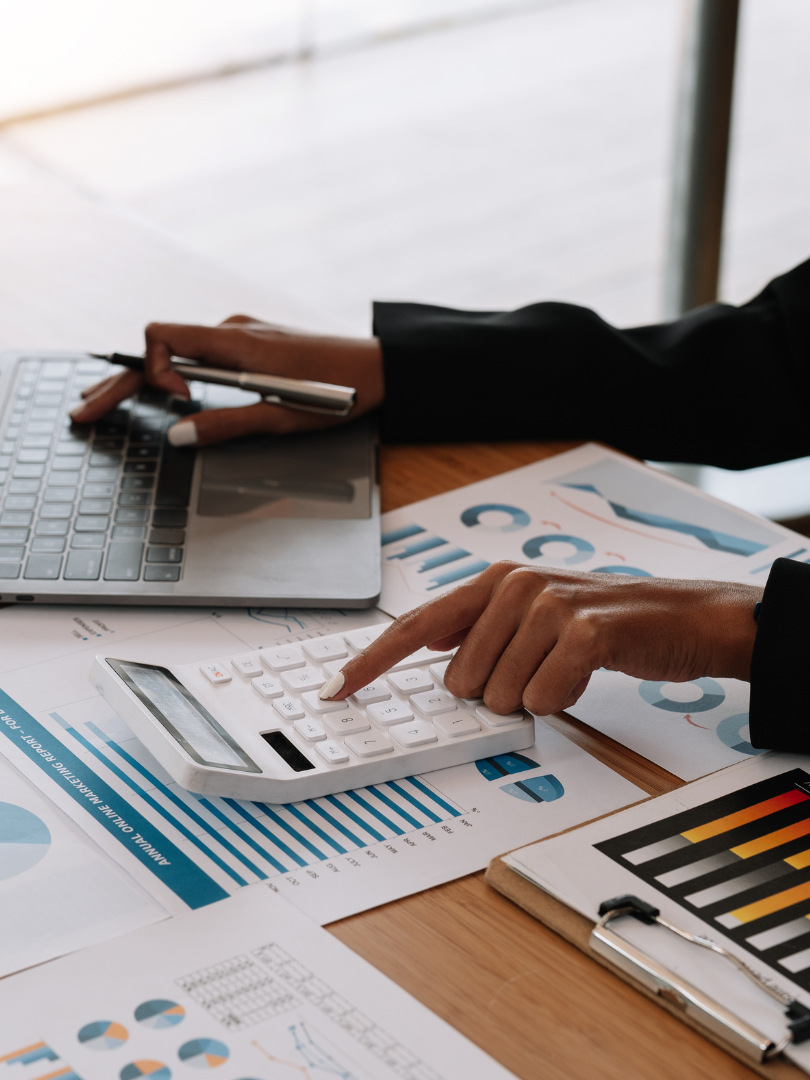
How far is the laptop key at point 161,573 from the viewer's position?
79cm

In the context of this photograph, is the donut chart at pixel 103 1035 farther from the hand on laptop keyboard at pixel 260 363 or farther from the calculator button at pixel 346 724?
the hand on laptop keyboard at pixel 260 363

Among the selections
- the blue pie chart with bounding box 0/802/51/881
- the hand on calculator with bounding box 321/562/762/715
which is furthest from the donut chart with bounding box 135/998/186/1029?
the hand on calculator with bounding box 321/562/762/715

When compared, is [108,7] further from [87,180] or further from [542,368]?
[542,368]

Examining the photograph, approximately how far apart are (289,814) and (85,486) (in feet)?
1.25

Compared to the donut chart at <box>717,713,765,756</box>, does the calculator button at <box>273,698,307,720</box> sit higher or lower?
higher

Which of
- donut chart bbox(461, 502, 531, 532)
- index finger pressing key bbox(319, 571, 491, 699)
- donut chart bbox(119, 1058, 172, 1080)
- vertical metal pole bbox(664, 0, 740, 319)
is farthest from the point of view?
vertical metal pole bbox(664, 0, 740, 319)

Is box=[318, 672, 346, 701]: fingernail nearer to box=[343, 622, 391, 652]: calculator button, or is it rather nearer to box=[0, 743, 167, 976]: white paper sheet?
box=[343, 622, 391, 652]: calculator button

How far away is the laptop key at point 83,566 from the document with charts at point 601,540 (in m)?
0.19

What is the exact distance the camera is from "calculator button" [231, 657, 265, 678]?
69 cm

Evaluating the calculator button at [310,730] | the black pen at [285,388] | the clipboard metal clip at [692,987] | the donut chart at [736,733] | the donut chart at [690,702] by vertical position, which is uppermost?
the black pen at [285,388]

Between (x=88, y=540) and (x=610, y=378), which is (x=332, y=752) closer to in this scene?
(x=88, y=540)

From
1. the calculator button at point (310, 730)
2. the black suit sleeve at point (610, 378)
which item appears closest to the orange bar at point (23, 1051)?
the calculator button at point (310, 730)

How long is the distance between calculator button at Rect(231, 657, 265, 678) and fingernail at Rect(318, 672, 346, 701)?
0.04m

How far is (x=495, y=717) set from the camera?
669mm
